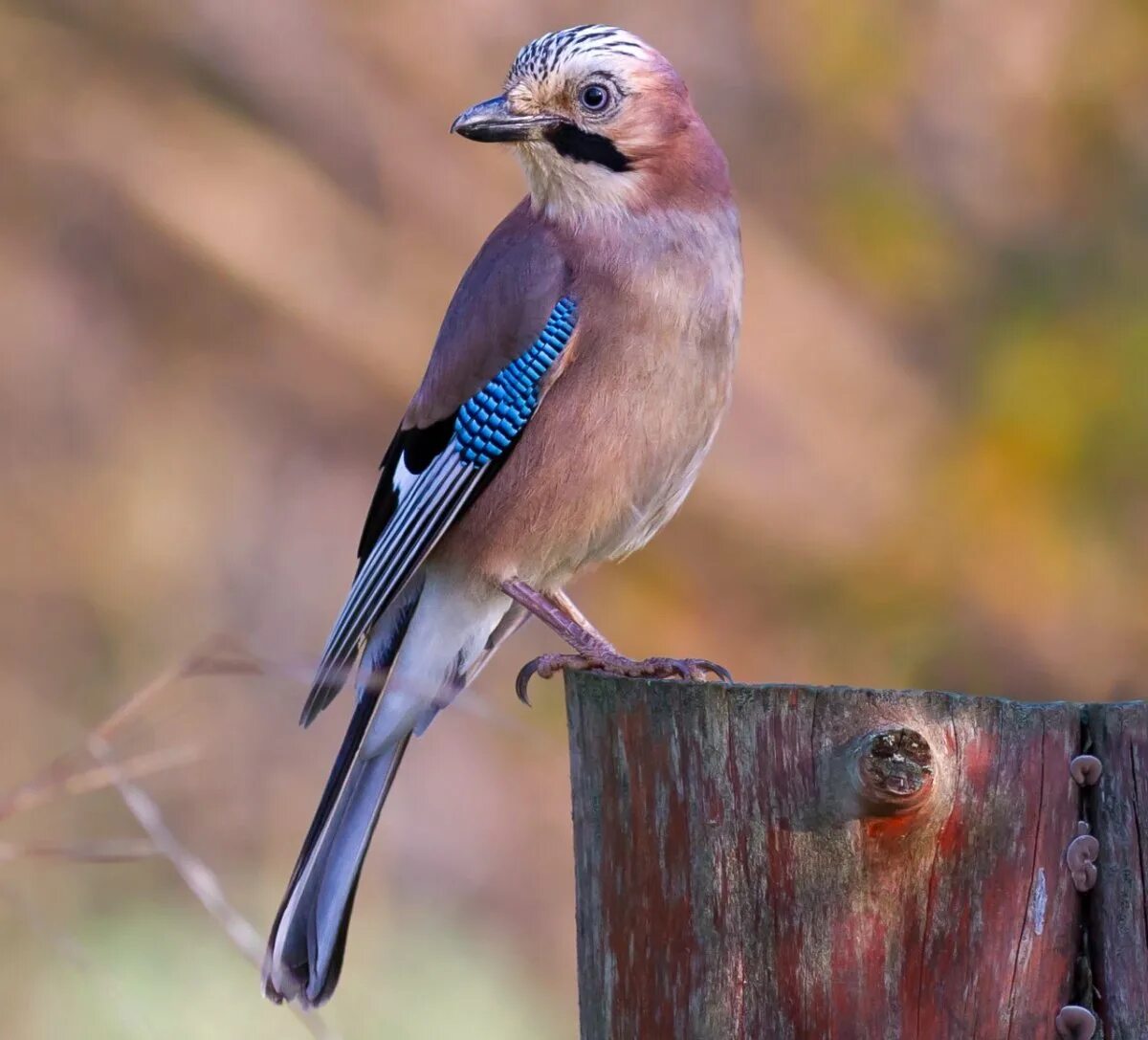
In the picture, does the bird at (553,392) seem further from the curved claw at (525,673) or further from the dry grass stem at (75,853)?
the dry grass stem at (75,853)

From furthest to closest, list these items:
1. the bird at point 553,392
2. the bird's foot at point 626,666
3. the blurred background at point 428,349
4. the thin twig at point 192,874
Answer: the blurred background at point 428,349 → the bird at point 553,392 → the bird's foot at point 626,666 → the thin twig at point 192,874

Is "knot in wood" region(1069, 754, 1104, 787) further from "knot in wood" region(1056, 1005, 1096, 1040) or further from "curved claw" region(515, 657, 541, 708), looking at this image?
"curved claw" region(515, 657, 541, 708)

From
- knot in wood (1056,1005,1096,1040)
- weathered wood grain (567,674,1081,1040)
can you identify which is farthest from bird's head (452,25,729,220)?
knot in wood (1056,1005,1096,1040)

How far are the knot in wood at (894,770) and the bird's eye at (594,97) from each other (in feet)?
6.45

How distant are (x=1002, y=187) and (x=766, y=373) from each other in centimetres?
161

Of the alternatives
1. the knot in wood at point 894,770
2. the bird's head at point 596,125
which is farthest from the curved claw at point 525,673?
the knot in wood at point 894,770

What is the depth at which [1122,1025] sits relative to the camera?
2.23 metres

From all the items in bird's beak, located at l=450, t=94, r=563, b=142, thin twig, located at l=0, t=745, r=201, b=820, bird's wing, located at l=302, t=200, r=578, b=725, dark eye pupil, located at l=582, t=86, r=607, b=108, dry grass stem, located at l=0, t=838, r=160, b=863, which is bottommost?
dry grass stem, located at l=0, t=838, r=160, b=863

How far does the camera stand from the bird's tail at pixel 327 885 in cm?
358

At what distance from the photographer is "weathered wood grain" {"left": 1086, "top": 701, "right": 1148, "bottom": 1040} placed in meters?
2.24

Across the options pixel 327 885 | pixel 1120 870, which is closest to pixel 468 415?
pixel 327 885

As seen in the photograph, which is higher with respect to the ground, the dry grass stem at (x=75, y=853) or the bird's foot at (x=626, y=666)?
the bird's foot at (x=626, y=666)

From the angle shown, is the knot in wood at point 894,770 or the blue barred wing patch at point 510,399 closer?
the knot in wood at point 894,770

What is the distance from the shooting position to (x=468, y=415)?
12.6ft
